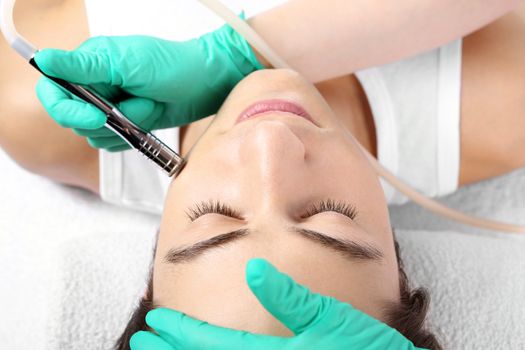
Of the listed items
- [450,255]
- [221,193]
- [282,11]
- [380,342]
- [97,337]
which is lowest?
[97,337]

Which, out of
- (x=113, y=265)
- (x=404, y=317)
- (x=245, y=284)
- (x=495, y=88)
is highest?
(x=495, y=88)

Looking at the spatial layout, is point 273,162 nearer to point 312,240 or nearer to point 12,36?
point 312,240

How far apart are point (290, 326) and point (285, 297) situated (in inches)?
2.7

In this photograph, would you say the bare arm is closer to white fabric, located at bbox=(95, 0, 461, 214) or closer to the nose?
white fabric, located at bbox=(95, 0, 461, 214)

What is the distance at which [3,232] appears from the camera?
142cm

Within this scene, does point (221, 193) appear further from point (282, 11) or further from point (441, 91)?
point (441, 91)

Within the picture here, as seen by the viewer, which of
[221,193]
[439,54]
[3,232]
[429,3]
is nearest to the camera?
[221,193]

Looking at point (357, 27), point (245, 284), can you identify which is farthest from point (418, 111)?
point (245, 284)

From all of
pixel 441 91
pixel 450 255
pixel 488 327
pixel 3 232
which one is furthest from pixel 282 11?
pixel 3 232

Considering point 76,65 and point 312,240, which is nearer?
point 312,240

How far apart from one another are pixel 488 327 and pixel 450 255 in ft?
0.55

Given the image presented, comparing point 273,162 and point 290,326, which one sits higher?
point 273,162

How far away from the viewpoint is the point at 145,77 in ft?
3.36

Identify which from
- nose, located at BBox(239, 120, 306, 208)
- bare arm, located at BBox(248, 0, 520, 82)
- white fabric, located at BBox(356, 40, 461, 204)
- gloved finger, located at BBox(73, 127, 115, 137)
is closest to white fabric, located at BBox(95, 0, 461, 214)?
white fabric, located at BBox(356, 40, 461, 204)
